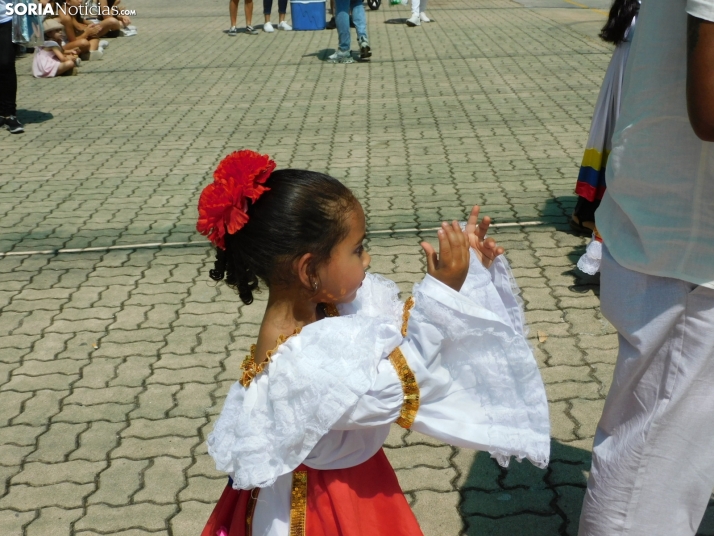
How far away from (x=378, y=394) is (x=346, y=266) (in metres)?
0.30

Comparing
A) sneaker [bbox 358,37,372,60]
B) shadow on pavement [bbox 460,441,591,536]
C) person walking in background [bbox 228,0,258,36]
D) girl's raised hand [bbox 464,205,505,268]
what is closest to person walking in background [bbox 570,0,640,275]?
shadow on pavement [bbox 460,441,591,536]

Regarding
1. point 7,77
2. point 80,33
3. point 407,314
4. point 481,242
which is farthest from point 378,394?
point 80,33

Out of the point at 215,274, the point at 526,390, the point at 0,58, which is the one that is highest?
the point at 215,274

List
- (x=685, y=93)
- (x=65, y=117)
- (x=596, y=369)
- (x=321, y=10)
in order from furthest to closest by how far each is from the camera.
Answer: (x=321, y=10)
(x=65, y=117)
(x=596, y=369)
(x=685, y=93)

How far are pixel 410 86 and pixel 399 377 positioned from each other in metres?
8.52

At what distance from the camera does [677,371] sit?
1701 millimetres

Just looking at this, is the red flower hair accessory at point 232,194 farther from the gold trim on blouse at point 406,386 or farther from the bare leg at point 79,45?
the bare leg at point 79,45

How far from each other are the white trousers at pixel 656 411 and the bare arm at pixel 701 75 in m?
0.36

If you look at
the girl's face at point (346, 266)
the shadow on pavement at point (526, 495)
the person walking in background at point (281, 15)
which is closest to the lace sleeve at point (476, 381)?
the girl's face at point (346, 266)

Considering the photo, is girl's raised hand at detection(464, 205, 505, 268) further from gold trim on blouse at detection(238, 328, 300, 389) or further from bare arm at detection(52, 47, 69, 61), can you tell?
bare arm at detection(52, 47, 69, 61)

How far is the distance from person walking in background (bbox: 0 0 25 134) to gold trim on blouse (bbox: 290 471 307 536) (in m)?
6.97

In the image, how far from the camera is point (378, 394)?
1.64 meters

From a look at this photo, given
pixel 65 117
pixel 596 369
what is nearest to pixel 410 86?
pixel 65 117

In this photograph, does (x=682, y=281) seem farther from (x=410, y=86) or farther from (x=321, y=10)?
(x=321, y=10)
